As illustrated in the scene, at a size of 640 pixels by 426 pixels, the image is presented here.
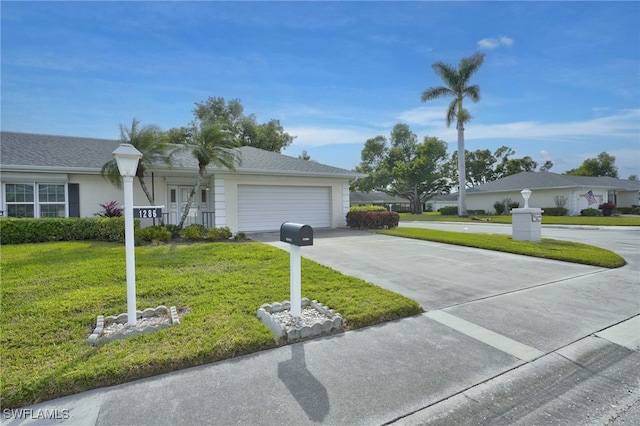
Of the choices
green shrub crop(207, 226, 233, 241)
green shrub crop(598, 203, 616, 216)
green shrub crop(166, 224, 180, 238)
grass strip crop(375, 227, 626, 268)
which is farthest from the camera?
green shrub crop(598, 203, 616, 216)

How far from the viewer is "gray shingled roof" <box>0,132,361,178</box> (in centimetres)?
1048

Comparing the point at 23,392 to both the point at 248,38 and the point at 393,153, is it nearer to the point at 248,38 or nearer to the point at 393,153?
the point at 248,38

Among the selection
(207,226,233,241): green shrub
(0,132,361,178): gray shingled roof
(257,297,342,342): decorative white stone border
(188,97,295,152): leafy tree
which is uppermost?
(188,97,295,152): leafy tree

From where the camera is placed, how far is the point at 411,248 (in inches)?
363

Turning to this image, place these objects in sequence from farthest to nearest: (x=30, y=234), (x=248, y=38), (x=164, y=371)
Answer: (x=248, y=38), (x=30, y=234), (x=164, y=371)

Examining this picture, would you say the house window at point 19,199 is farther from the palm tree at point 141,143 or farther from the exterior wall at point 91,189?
the palm tree at point 141,143

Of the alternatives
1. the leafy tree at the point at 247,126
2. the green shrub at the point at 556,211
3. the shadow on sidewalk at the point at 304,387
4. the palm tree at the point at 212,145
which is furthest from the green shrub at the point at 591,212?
the shadow on sidewalk at the point at 304,387

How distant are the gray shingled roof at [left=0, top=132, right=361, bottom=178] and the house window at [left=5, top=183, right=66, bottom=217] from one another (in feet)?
2.75

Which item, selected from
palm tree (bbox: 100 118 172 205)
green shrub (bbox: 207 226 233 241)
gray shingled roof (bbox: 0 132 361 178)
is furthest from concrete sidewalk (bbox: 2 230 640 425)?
gray shingled roof (bbox: 0 132 361 178)

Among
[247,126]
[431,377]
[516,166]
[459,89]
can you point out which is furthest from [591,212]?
[431,377]

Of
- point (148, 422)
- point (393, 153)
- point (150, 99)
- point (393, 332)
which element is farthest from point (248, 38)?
point (393, 153)

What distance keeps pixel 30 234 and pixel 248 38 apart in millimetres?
8563

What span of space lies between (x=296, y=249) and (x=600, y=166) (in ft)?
222

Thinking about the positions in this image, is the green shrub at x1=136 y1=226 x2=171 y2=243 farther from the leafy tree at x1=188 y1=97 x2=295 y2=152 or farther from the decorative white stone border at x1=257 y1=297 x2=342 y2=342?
the leafy tree at x1=188 y1=97 x2=295 y2=152
